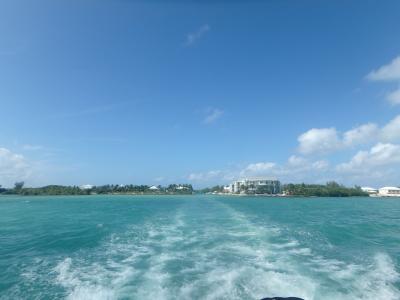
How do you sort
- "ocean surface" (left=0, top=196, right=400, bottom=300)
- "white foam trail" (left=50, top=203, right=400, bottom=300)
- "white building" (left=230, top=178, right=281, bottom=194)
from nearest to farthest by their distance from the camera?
1. "white foam trail" (left=50, top=203, right=400, bottom=300)
2. "ocean surface" (left=0, top=196, right=400, bottom=300)
3. "white building" (left=230, top=178, right=281, bottom=194)

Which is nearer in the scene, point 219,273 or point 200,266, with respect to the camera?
point 219,273

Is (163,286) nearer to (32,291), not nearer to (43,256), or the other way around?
(32,291)

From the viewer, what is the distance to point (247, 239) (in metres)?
24.8

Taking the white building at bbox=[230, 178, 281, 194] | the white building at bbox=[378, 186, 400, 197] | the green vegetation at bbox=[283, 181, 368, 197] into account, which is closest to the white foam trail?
the green vegetation at bbox=[283, 181, 368, 197]

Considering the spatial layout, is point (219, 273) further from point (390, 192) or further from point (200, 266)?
point (390, 192)

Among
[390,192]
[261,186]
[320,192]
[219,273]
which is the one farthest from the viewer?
[261,186]

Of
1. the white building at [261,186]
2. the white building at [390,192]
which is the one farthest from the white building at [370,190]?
the white building at [261,186]

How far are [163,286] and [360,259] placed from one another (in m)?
12.5

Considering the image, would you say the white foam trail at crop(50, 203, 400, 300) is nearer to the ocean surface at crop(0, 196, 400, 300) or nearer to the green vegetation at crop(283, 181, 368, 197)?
the ocean surface at crop(0, 196, 400, 300)

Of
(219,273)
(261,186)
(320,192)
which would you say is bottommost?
(219,273)

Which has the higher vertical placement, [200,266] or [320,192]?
[320,192]

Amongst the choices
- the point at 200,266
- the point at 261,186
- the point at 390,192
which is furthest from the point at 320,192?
the point at 200,266

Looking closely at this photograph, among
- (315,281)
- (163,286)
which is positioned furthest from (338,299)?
(163,286)

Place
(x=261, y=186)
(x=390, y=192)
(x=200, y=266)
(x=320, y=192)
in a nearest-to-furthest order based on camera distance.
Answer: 1. (x=200, y=266)
2. (x=320, y=192)
3. (x=390, y=192)
4. (x=261, y=186)
